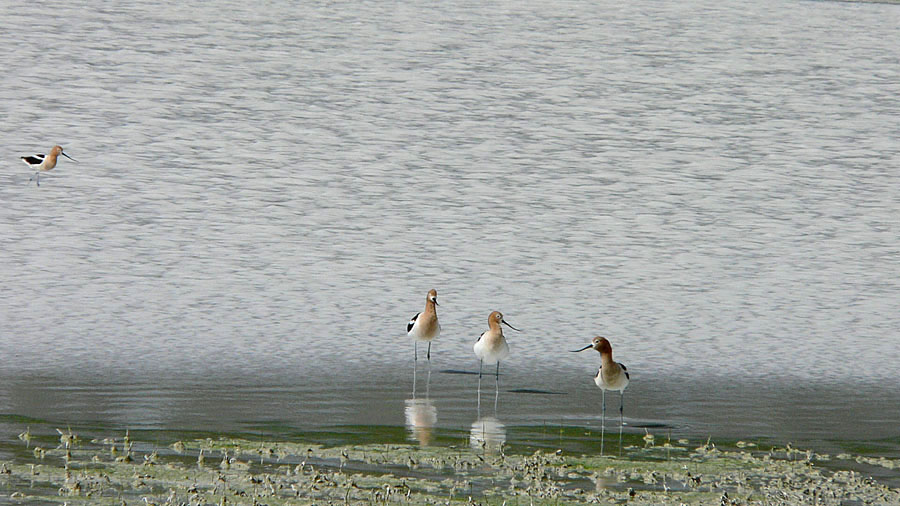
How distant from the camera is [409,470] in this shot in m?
8.45

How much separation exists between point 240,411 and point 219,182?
37.1 ft

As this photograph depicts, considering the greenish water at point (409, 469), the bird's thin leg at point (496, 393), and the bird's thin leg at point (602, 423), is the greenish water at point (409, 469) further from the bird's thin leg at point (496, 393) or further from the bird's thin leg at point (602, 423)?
the bird's thin leg at point (496, 393)

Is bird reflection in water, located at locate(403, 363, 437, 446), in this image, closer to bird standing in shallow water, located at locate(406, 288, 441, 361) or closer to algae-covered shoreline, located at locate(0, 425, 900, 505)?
A: algae-covered shoreline, located at locate(0, 425, 900, 505)

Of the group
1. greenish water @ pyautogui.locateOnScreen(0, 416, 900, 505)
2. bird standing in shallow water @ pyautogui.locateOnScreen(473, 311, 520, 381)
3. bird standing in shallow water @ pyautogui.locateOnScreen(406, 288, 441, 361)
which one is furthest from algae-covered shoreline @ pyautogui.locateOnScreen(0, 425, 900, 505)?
bird standing in shallow water @ pyautogui.locateOnScreen(406, 288, 441, 361)

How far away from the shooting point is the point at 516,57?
105 ft

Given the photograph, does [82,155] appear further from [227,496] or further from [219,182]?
[227,496]

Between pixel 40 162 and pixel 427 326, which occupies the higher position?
pixel 40 162

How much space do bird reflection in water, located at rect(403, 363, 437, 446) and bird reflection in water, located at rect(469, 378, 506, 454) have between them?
0.32m

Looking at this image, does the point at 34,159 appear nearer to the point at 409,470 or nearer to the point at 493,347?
the point at 493,347

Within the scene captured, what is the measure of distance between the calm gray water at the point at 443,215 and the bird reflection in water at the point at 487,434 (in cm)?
18

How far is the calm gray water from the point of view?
11.6 meters

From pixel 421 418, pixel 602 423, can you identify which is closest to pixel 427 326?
pixel 421 418

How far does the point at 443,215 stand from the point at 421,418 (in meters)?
9.27

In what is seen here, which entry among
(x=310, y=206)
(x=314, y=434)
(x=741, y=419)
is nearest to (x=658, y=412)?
(x=741, y=419)
